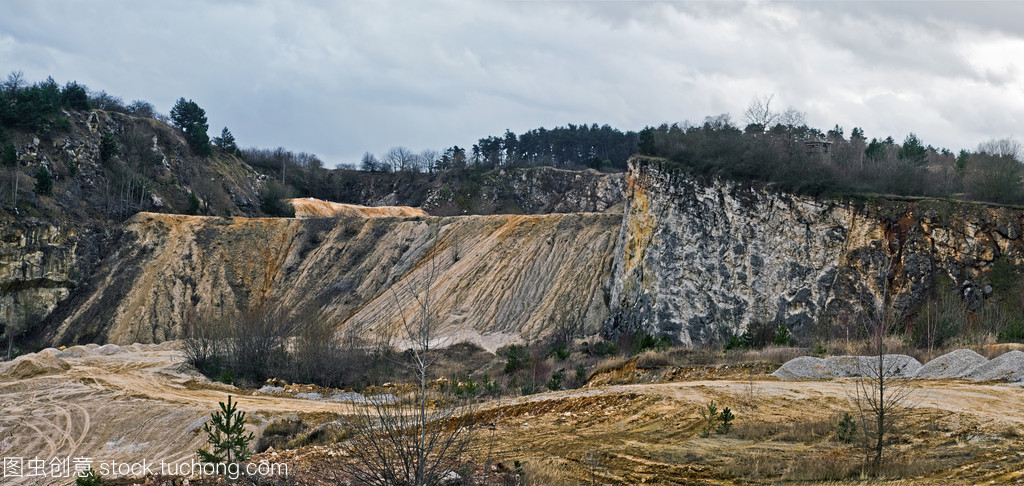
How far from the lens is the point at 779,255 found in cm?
3362

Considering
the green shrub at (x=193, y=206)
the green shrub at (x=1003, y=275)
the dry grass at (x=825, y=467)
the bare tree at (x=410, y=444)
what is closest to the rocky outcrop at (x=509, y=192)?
the green shrub at (x=193, y=206)

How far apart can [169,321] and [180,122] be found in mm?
29441

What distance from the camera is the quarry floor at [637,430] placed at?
12203mm

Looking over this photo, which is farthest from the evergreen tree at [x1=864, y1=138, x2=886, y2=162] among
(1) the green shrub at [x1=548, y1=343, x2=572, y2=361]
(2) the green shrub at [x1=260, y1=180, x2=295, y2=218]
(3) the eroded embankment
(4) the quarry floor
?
(2) the green shrub at [x1=260, y1=180, x2=295, y2=218]

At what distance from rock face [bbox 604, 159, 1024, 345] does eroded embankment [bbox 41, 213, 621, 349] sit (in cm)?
520

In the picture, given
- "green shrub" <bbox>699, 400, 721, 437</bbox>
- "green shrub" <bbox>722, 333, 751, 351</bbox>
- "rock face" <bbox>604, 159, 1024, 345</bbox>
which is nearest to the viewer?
"green shrub" <bbox>699, 400, 721, 437</bbox>

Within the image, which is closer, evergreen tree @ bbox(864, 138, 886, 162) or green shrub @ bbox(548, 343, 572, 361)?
green shrub @ bbox(548, 343, 572, 361)

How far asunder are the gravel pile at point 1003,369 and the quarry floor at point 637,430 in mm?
848

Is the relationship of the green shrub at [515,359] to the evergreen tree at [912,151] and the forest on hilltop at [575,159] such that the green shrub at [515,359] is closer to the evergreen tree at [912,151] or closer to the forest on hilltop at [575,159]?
the forest on hilltop at [575,159]

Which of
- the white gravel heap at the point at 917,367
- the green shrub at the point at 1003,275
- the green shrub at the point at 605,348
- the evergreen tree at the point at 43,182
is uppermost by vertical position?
the evergreen tree at the point at 43,182

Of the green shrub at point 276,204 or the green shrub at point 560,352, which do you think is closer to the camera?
the green shrub at point 560,352

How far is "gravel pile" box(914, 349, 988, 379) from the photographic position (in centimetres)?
1959

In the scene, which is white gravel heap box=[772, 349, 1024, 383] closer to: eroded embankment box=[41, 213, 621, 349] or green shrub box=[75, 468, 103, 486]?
Answer: green shrub box=[75, 468, 103, 486]

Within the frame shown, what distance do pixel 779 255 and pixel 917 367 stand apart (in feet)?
44.8
